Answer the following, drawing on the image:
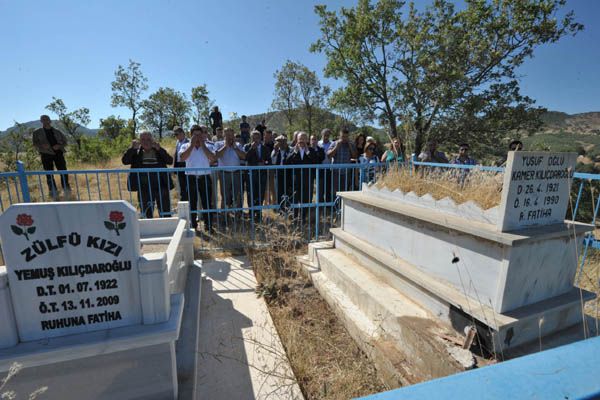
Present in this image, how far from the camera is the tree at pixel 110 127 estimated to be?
3572cm

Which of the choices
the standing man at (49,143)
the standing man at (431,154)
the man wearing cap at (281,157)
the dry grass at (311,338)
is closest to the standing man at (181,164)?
the man wearing cap at (281,157)

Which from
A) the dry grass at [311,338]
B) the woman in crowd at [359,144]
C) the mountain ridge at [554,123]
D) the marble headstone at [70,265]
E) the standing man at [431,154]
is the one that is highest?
the mountain ridge at [554,123]

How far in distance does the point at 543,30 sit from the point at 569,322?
17900 mm

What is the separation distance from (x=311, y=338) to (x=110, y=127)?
4207cm

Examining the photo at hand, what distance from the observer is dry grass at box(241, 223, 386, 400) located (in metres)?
2.26

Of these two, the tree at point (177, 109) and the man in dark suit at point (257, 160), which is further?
the tree at point (177, 109)

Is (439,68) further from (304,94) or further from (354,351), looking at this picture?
(304,94)

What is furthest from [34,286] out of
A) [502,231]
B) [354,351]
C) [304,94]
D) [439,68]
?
[304,94]

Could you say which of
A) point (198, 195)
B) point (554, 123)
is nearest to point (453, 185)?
point (198, 195)

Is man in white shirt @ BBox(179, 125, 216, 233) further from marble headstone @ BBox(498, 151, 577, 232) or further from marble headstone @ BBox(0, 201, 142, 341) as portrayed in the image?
marble headstone @ BBox(498, 151, 577, 232)

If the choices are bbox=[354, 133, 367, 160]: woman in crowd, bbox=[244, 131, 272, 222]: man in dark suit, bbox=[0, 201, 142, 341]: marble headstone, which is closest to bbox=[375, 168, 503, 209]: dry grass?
bbox=[0, 201, 142, 341]: marble headstone

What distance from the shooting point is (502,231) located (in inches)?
81.4

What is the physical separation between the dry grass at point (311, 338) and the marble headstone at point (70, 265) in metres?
1.53

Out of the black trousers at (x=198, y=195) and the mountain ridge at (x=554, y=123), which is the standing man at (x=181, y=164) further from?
the mountain ridge at (x=554, y=123)
